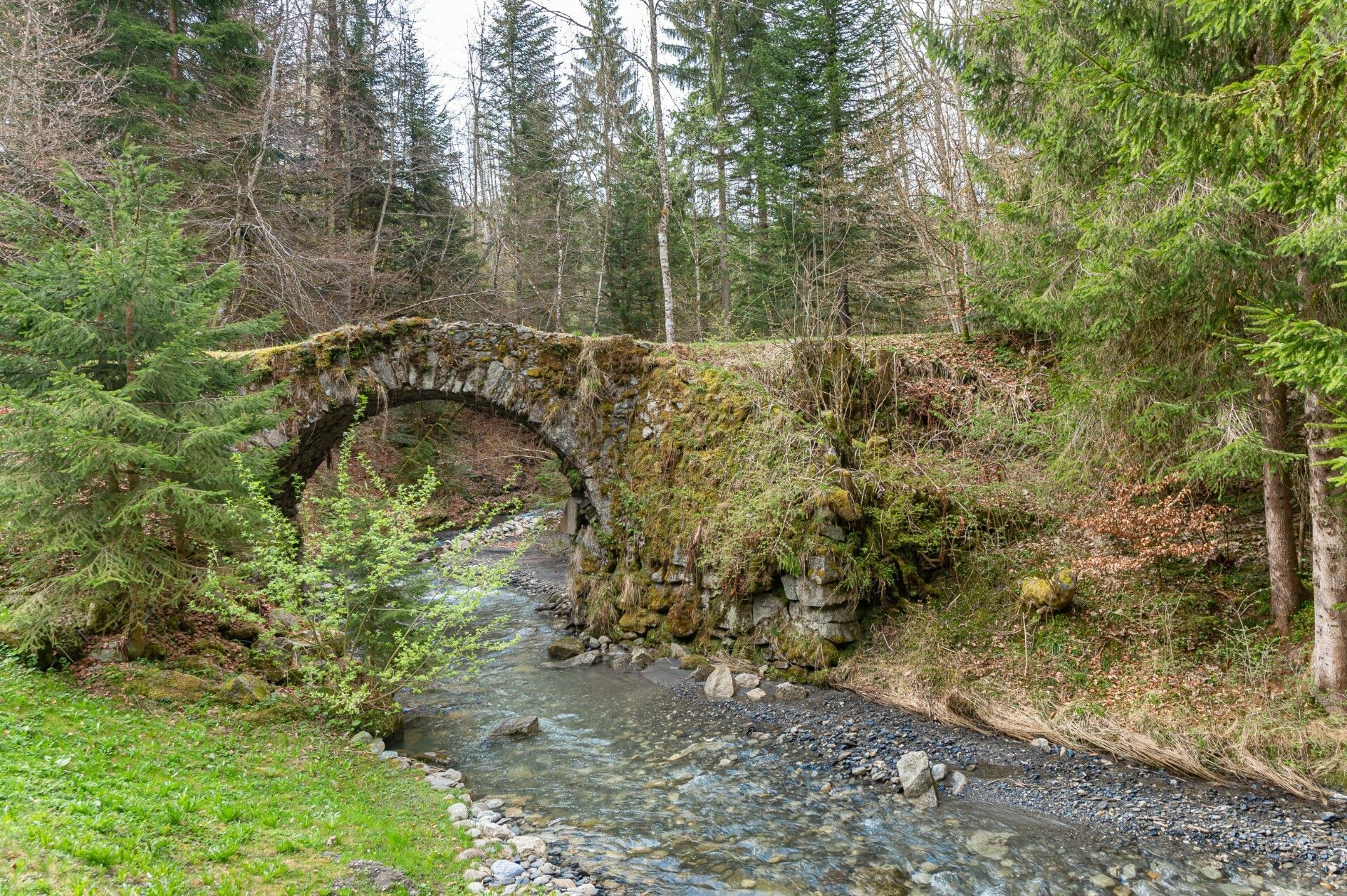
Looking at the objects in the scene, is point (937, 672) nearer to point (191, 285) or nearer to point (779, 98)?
point (191, 285)

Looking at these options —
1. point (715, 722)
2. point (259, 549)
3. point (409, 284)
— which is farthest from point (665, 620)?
point (409, 284)

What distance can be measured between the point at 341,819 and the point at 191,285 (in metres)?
4.78

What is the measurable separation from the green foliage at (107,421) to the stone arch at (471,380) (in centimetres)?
338

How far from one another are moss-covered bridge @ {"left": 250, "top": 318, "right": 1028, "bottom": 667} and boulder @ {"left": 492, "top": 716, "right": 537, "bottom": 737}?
8.09 ft

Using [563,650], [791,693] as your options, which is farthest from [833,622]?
[563,650]

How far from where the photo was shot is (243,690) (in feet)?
19.2

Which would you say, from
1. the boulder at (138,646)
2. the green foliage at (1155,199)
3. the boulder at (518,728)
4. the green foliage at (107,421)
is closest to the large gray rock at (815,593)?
the green foliage at (1155,199)

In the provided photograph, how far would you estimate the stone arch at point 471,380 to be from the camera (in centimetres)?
948

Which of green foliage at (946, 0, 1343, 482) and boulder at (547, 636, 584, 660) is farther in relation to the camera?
boulder at (547, 636, 584, 660)

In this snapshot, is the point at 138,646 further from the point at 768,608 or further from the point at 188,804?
the point at 768,608

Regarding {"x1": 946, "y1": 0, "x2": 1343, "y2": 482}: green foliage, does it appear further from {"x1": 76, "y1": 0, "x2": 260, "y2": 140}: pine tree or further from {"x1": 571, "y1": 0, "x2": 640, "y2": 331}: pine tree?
{"x1": 76, "y1": 0, "x2": 260, "y2": 140}: pine tree

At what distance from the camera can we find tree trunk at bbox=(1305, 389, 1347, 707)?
5129 millimetres

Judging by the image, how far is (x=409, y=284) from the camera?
54.5ft

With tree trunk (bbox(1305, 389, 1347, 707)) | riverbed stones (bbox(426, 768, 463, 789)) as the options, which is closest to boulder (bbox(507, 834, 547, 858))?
riverbed stones (bbox(426, 768, 463, 789))
